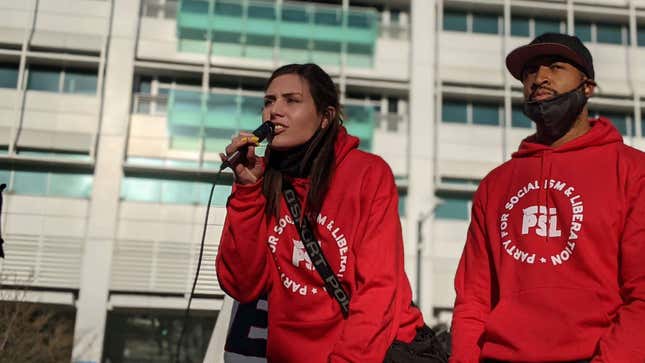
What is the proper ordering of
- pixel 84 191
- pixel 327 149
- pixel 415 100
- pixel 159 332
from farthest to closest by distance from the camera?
pixel 415 100 < pixel 84 191 < pixel 159 332 < pixel 327 149

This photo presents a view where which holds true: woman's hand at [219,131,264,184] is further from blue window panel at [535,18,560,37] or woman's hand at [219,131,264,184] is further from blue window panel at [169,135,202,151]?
blue window panel at [535,18,560,37]

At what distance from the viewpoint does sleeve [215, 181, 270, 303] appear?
3316 mm

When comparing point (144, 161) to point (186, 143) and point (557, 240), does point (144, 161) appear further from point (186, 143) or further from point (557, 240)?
point (557, 240)

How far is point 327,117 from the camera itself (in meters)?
3.60

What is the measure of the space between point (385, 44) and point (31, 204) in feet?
42.1

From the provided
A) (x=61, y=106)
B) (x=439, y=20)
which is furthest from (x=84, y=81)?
(x=439, y=20)

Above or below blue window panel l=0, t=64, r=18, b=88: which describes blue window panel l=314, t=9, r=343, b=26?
above

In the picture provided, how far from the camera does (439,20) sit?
99.0 feet

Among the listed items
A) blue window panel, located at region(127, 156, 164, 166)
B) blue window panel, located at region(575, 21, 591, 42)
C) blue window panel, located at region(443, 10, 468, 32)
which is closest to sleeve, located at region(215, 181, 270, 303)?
blue window panel, located at region(127, 156, 164, 166)

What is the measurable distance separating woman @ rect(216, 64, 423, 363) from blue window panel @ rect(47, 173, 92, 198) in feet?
81.6

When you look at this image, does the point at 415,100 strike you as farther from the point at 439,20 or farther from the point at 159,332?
the point at 159,332

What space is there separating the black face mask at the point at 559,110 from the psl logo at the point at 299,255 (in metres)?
1.01

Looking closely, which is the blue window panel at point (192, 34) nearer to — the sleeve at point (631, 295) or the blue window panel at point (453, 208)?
the blue window panel at point (453, 208)

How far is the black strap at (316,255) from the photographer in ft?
10.6
